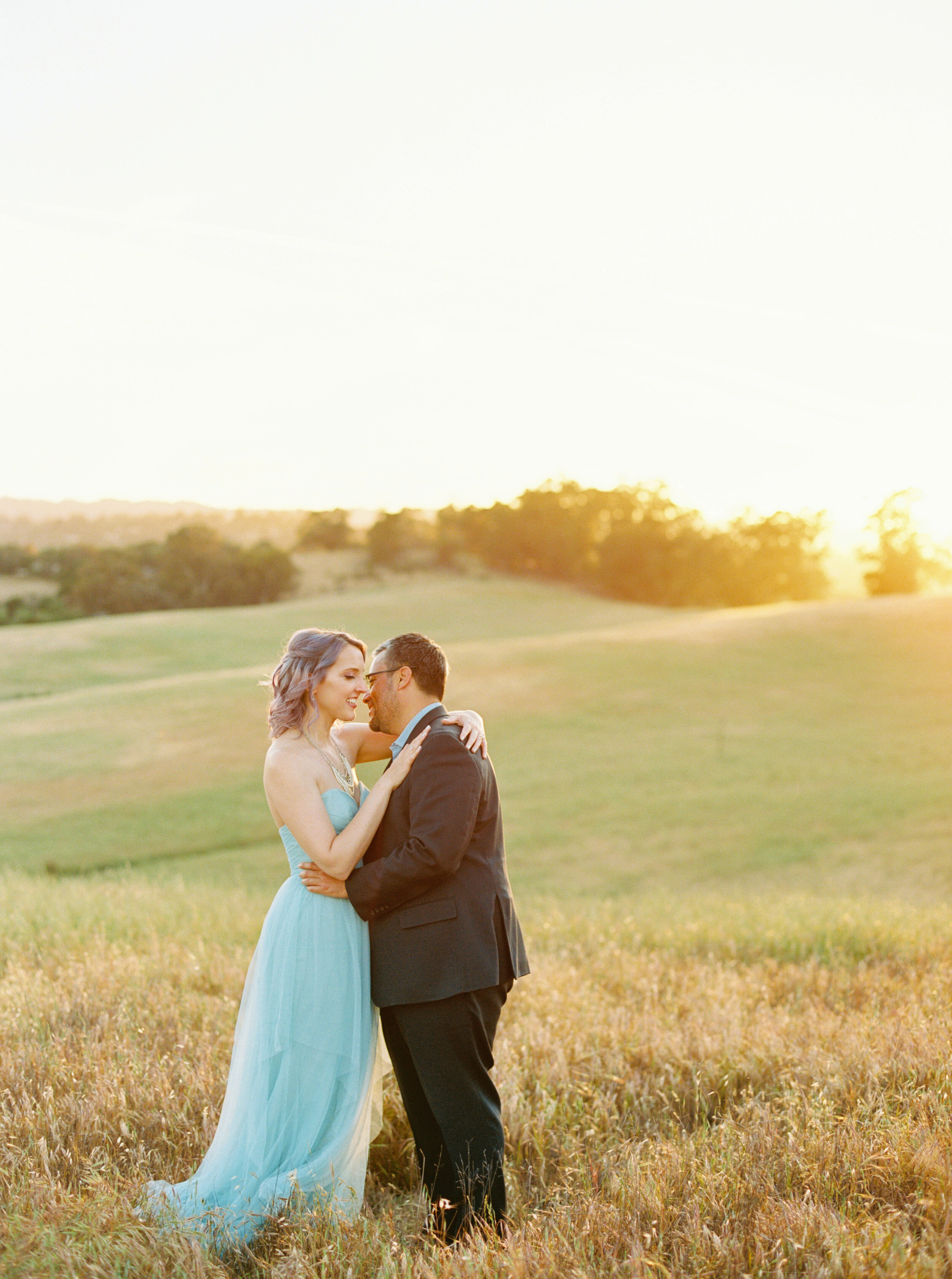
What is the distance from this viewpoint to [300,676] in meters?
4.52

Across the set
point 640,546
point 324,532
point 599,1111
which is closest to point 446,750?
point 599,1111

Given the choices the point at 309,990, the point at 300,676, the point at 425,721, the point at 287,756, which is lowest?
the point at 309,990

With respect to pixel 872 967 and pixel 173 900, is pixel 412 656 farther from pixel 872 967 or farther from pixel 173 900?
pixel 173 900

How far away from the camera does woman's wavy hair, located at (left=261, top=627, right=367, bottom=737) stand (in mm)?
4516

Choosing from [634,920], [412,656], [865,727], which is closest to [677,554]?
[865,727]

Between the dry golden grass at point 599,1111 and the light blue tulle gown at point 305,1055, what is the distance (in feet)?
1.16

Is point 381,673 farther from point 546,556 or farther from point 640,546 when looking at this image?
point 546,556

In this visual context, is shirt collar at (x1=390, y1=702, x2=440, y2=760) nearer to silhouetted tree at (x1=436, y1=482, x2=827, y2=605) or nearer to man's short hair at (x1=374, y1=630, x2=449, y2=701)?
man's short hair at (x1=374, y1=630, x2=449, y2=701)

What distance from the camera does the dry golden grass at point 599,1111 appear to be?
11.5 feet

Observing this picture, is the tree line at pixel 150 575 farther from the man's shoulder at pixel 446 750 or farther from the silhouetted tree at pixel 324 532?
the man's shoulder at pixel 446 750

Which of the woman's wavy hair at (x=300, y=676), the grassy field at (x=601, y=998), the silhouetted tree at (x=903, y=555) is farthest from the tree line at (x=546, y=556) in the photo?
the woman's wavy hair at (x=300, y=676)

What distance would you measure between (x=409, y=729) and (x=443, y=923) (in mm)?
855

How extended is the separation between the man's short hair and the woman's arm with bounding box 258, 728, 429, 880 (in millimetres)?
250

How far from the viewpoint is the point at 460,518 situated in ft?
305
